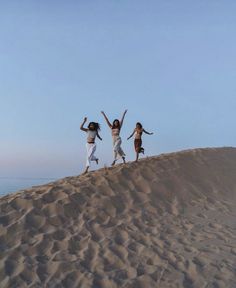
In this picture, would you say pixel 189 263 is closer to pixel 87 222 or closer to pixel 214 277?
pixel 214 277

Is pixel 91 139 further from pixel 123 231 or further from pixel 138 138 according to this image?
pixel 123 231

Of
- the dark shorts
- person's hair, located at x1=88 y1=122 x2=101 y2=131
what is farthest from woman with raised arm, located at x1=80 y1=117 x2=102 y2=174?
the dark shorts

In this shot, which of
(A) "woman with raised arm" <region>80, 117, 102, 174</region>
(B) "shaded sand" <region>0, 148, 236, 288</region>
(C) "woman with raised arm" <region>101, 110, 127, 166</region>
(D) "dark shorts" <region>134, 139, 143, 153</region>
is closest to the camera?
(B) "shaded sand" <region>0, 148, 236, 288</region>

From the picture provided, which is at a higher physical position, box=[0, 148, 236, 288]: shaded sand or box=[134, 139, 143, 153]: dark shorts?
box=[134, 139, 143, 153]: dark shorts

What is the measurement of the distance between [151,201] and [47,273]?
4.06 metres

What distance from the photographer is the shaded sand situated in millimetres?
6672

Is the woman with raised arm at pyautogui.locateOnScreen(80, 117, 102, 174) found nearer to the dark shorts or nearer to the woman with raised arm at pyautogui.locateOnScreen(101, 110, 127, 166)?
the woman with raised arm at pyautogui.locateOnScreen(101, 110, 127, 166)

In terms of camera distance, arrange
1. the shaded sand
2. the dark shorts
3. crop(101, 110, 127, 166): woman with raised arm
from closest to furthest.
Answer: the shaded sand
crop(101, 110, 127, 166): woman with raised arm
the dark shorts

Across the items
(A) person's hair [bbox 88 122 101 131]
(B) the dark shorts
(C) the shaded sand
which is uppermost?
(A) person's hair [bbox 88 122 101 131]

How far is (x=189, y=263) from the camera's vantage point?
7.24 metres

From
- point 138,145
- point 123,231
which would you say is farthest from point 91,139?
point 123,231

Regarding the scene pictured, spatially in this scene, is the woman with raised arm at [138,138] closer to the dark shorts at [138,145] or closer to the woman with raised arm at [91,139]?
the dark shorts at [138,145]

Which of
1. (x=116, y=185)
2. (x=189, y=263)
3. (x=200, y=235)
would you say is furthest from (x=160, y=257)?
(x=116, y=185)

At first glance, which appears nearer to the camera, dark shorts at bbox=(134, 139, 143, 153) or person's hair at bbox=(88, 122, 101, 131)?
person's hair at bbox=(88, 122, 101, 131)
